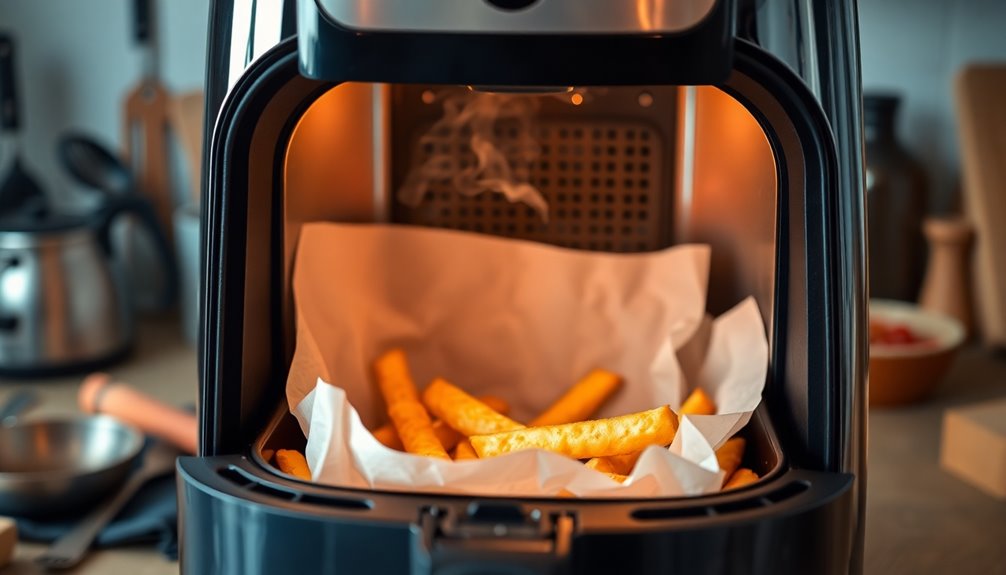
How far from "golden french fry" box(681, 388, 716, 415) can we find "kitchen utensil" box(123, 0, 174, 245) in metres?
0.91

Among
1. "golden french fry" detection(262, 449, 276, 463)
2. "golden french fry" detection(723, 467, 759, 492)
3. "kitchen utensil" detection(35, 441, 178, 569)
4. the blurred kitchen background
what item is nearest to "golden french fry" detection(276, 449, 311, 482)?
"golden french fry" detection(262, 449, 276, 463)

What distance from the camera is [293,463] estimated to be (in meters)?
0.58

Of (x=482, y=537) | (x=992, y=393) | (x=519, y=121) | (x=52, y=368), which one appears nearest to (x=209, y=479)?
(x=482, y=537)

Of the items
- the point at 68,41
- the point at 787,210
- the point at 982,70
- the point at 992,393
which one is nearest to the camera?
the point at 787,210

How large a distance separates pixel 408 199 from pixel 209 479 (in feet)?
1.10

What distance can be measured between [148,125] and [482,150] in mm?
787

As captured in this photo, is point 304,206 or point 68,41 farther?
point 68,41

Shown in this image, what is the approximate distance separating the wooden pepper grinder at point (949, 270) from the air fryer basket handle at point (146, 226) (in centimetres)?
89

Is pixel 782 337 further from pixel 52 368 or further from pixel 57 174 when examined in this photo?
pixel 57 174

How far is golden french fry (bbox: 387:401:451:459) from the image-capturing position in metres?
0.64

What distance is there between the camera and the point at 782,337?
63 cm

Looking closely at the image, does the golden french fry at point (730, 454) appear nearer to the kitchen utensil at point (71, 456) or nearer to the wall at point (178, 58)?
the kitchen utensil at point (71, 456)

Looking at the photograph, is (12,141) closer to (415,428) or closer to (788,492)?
(415,428)

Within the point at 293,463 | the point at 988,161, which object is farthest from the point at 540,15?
the point at 988,161
